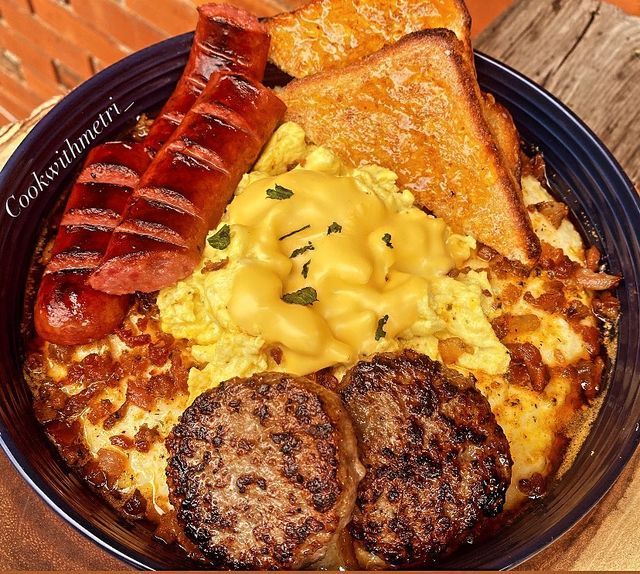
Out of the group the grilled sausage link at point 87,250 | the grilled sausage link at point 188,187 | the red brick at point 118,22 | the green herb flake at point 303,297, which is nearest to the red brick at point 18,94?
the red brick at point 118,22

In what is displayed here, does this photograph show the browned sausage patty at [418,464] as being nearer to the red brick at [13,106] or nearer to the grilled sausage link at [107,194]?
the grilled sausage link at [107,194]

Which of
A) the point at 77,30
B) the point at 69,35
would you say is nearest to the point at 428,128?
the point at 77,30

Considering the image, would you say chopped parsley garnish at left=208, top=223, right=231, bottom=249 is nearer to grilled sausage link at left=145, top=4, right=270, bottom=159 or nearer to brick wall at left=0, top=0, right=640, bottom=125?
grilled sausage link at left=145, top=4, right=270, bottom=159

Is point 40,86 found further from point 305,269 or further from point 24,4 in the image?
point 305,269

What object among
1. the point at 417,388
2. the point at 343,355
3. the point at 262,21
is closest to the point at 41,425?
the point at 343,355

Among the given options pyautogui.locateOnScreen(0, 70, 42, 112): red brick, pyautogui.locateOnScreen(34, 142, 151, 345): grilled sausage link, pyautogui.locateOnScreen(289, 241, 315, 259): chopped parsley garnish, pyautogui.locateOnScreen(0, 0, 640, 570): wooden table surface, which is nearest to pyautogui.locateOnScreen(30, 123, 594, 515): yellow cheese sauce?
pyautogui.locateOnScreen(289, 241, 315, 259): chopped parsley garnish
